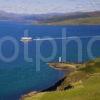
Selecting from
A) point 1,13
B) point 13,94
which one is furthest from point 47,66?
point 13,94

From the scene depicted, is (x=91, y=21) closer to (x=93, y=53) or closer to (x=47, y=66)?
(x=93, y=53)

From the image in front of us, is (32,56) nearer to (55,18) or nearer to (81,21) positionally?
(55,18)

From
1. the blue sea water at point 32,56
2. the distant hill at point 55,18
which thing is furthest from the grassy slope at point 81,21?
the blue sea water at point 32,56

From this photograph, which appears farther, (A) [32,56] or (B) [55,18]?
(B) [55,18]

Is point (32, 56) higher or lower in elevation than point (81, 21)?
lower

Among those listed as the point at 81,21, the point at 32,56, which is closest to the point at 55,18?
the point at 81,21

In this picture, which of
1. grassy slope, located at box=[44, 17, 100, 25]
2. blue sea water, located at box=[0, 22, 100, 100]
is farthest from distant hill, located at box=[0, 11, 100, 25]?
blue sea water, located at box=[0, 22, 100, 100]
